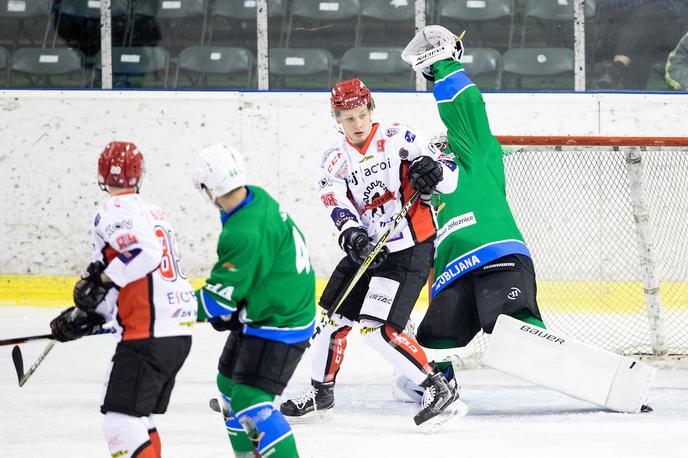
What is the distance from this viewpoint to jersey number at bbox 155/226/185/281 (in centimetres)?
291

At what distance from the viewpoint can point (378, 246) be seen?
3.92 m

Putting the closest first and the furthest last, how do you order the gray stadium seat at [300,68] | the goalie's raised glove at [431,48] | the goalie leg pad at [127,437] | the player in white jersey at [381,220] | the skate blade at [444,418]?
the goalie leg pad at [127,437] < the skate blade at [444,418] < the player in white jersey at [381,220] < the goalie's raised glove at [431,48] < the gray stadium seat at [300,68]

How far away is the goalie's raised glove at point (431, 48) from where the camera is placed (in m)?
4.38

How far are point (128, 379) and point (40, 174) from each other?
3996 mm

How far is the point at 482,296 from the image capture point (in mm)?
4195

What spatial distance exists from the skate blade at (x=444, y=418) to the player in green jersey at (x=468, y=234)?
0.36m

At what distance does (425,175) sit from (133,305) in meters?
1.27

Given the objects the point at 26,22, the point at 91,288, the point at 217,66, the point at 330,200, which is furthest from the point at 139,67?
the point at 91,288

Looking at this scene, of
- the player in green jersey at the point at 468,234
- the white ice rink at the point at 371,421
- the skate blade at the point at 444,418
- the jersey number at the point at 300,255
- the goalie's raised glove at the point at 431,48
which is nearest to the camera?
the jersey number at the point at 300,255

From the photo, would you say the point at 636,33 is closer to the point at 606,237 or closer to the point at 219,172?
the point at 606,237

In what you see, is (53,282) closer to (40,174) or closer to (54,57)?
(40,174)

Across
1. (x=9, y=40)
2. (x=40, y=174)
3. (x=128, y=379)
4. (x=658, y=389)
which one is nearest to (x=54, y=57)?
(x=9, y=40)

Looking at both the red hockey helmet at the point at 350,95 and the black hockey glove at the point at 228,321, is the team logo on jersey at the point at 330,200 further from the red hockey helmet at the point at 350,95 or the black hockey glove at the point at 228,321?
the black hockey glove at the point at 228,321

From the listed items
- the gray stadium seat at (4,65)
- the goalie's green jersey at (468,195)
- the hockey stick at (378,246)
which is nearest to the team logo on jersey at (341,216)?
the hockey stick at (378,246)
